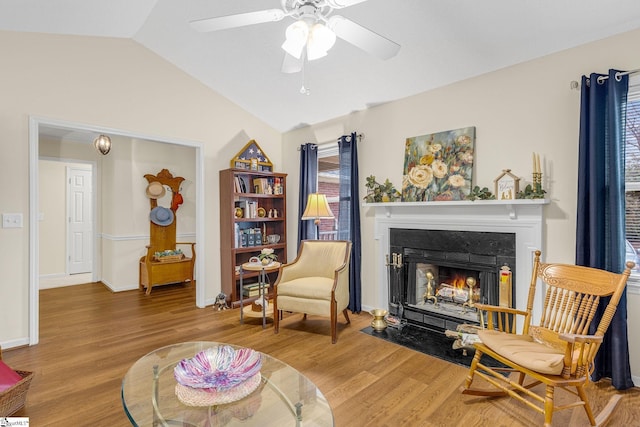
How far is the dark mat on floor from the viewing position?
8.77ft

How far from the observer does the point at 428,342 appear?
303cm

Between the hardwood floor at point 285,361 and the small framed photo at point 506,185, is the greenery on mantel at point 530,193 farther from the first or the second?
the hardwood floor at point 285,361

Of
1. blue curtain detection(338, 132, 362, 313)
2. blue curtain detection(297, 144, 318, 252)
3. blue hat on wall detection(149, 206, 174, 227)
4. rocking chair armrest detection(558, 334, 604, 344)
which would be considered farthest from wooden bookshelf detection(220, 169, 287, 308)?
rocking chair armrest detection(558, 334, 604, 344)

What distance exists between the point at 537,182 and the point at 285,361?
2.50m

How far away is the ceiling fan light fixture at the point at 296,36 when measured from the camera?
181 cm

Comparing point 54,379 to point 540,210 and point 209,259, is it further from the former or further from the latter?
point 540,210

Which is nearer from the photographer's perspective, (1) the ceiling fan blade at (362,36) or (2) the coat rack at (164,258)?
(1) the ceiling fan blade at (362,36)

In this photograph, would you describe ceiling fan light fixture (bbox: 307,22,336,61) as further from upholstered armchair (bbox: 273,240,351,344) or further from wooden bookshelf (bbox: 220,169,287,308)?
wooden bookshelf (bbox: 220,169,287,308)

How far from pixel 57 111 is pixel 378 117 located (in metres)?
3.27

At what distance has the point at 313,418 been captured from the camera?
1.42 metres

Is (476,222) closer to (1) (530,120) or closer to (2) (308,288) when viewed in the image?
(1) (530,120)

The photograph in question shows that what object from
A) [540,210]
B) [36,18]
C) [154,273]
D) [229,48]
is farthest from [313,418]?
[154,273]

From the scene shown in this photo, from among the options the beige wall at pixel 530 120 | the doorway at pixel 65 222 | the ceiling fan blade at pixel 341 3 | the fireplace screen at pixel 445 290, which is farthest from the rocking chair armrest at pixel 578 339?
the doorway at pixel 65 222

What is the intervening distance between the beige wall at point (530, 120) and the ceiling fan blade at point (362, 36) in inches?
58.3
